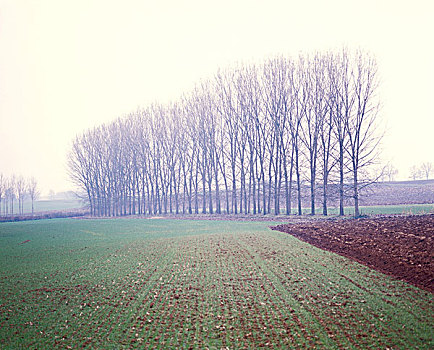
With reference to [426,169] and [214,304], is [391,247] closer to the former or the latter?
[214,304]

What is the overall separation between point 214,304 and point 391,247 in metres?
8.53

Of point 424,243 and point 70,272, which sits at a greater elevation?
point 424,243

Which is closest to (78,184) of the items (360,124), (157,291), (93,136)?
(93,136)

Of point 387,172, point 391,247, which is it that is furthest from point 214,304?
point 387,172

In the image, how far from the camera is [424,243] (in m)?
13.3

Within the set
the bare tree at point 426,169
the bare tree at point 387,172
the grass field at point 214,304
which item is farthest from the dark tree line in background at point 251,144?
the bare tree at point 426,169

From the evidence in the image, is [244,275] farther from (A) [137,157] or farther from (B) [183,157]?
(A) [137,157]

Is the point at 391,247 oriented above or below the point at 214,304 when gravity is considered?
above

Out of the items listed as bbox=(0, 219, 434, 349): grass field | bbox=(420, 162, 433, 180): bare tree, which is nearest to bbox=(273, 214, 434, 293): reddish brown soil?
bbox=(0, 219, 434, 349): grass field

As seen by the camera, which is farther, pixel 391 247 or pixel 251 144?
pixel 251 144

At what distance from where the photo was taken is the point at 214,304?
937 cm

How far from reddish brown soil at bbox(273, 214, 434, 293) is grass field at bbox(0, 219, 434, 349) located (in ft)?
2.15

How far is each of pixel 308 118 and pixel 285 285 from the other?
3298cm

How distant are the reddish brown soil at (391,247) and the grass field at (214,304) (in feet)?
2.15
